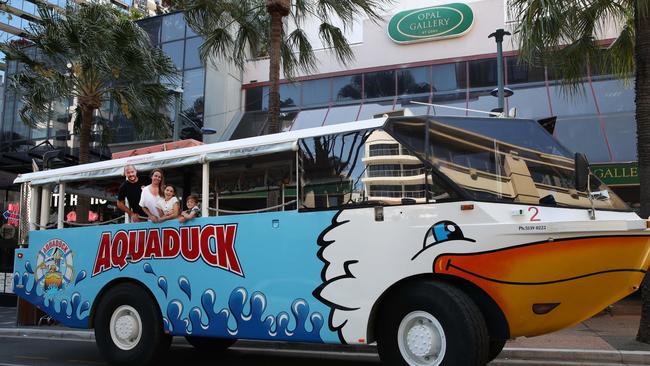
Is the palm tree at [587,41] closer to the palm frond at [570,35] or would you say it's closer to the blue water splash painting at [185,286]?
the palm frond at [570,35]

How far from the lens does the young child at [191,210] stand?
24.0ft

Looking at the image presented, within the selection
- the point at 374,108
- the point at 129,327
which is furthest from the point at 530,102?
the point at 129,327

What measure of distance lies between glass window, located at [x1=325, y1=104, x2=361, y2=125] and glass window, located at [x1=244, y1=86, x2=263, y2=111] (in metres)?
3.60

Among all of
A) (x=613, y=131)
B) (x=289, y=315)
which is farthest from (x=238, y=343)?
(x=613, y=131)

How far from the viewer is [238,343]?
1032 cm

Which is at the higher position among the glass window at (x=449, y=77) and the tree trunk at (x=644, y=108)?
the glass window at (x=449, y=77)

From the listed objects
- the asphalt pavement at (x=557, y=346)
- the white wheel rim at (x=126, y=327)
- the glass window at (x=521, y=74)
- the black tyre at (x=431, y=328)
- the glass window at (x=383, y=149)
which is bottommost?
the asphalt pavement at (x=557, y=346)

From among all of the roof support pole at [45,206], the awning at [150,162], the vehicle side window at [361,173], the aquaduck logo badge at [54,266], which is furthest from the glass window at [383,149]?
the roof support pole at [45,206]

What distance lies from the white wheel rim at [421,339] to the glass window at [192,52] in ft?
65.3

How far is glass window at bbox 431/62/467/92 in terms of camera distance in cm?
2041

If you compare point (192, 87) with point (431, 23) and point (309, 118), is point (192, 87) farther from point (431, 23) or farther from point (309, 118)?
point (431, 23)

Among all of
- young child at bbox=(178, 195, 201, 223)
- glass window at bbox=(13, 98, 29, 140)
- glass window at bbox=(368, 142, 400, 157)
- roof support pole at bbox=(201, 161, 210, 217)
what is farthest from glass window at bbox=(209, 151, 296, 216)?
glass window at bbox=(13, 98, 29, 140)

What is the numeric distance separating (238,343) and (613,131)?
13.3 meters

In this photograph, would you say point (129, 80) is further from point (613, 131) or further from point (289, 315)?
point (613, 131)
